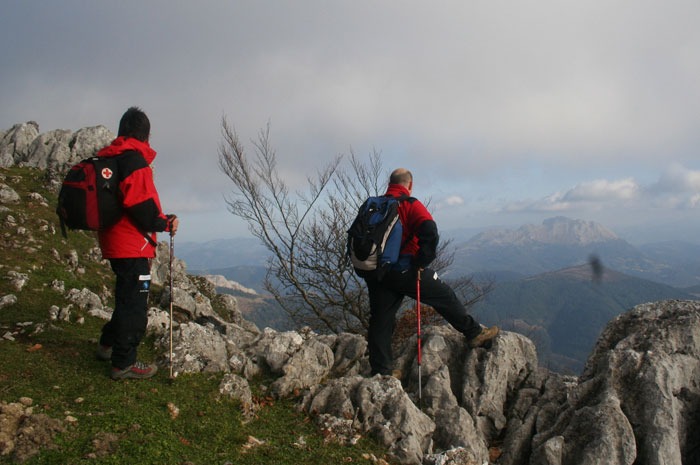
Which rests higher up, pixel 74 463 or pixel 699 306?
pixel 699 306

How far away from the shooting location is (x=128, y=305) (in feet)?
19.2

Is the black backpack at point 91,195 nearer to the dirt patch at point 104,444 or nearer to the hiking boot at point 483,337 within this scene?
the dirt patch at point 104,444

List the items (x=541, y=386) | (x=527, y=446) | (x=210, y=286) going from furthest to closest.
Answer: (x=210, y=286) → (x=541, y=386) → (x=527, y=446)

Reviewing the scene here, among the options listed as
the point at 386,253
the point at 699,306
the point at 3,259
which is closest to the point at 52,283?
the point at 3,259

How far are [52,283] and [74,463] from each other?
9643 millimetres

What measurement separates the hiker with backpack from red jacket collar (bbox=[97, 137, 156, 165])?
140 inches

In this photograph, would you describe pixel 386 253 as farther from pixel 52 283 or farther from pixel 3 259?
pixel 3 259

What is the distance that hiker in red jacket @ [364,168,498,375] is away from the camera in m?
6.84

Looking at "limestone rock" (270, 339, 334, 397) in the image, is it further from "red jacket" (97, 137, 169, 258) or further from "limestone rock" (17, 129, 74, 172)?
"limestone rock" (17, 129, 74, 172)

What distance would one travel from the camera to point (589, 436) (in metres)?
5.62

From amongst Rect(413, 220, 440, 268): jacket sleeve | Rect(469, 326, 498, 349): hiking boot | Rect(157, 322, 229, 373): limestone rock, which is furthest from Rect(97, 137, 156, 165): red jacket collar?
Rect(469, 326, 498, 349): hiking boot

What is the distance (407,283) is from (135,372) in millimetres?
4741

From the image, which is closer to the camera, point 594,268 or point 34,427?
point 34,427

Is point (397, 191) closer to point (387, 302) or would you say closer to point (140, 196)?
point (387, 302)
